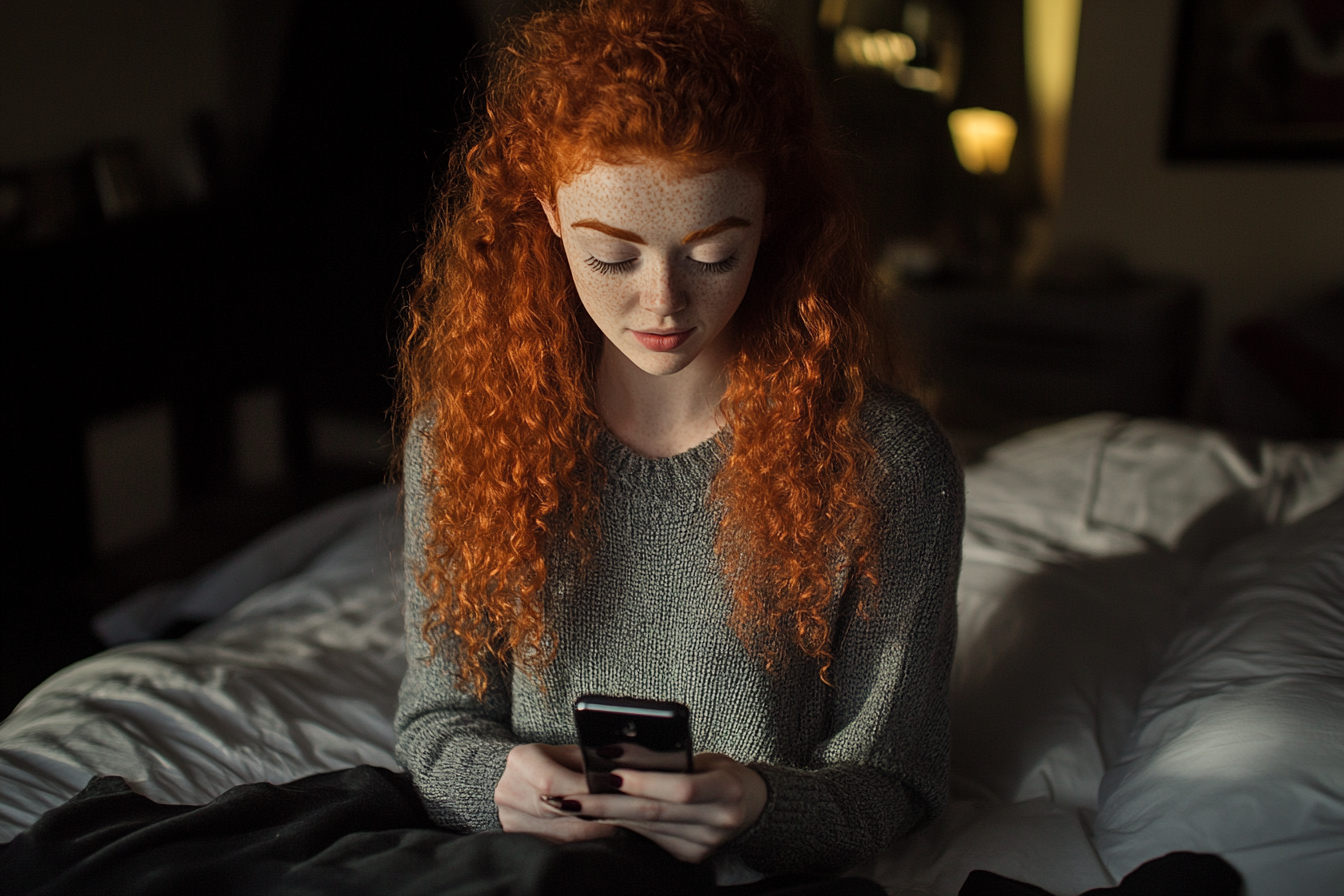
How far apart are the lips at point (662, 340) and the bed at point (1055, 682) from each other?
44 cm

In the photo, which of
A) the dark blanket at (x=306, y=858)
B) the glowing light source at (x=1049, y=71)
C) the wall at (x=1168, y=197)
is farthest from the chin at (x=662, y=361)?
the glowing light source at (x=1049, y=71)

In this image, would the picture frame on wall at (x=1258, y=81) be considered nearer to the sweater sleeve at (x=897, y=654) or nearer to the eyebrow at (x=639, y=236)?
the sweater sleeve at (x=897, y=654)

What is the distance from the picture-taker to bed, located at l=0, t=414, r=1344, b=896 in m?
0.86

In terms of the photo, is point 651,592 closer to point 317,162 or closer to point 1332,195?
point 317,162

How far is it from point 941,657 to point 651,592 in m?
0.26

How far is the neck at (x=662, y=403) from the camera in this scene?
2.88 feet

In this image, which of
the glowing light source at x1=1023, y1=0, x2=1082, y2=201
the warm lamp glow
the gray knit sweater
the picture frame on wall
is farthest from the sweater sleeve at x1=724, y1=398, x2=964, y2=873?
the glowing light source at x1=1023, y1=0, x2=1082, y2=201

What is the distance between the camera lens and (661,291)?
2.42 feet

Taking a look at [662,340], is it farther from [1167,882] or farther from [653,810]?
[1167,882]

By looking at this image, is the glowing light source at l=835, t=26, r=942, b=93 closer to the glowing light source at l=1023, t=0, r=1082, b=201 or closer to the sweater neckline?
the glowing light source at l=1023, t=0, r=1082, b=201

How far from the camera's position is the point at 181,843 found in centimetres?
75

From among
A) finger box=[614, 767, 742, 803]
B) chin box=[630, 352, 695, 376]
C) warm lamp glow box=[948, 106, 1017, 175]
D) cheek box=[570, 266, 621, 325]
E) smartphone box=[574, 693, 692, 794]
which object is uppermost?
warm lamp glow box=[948, 106, 1017, 175]

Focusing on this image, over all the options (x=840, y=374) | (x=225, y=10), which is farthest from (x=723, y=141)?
(x=225, y=10)

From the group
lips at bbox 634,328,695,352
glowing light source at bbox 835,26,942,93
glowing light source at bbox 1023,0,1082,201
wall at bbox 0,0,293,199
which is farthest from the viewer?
glowing light source at bbox 1023,0,1082,201
